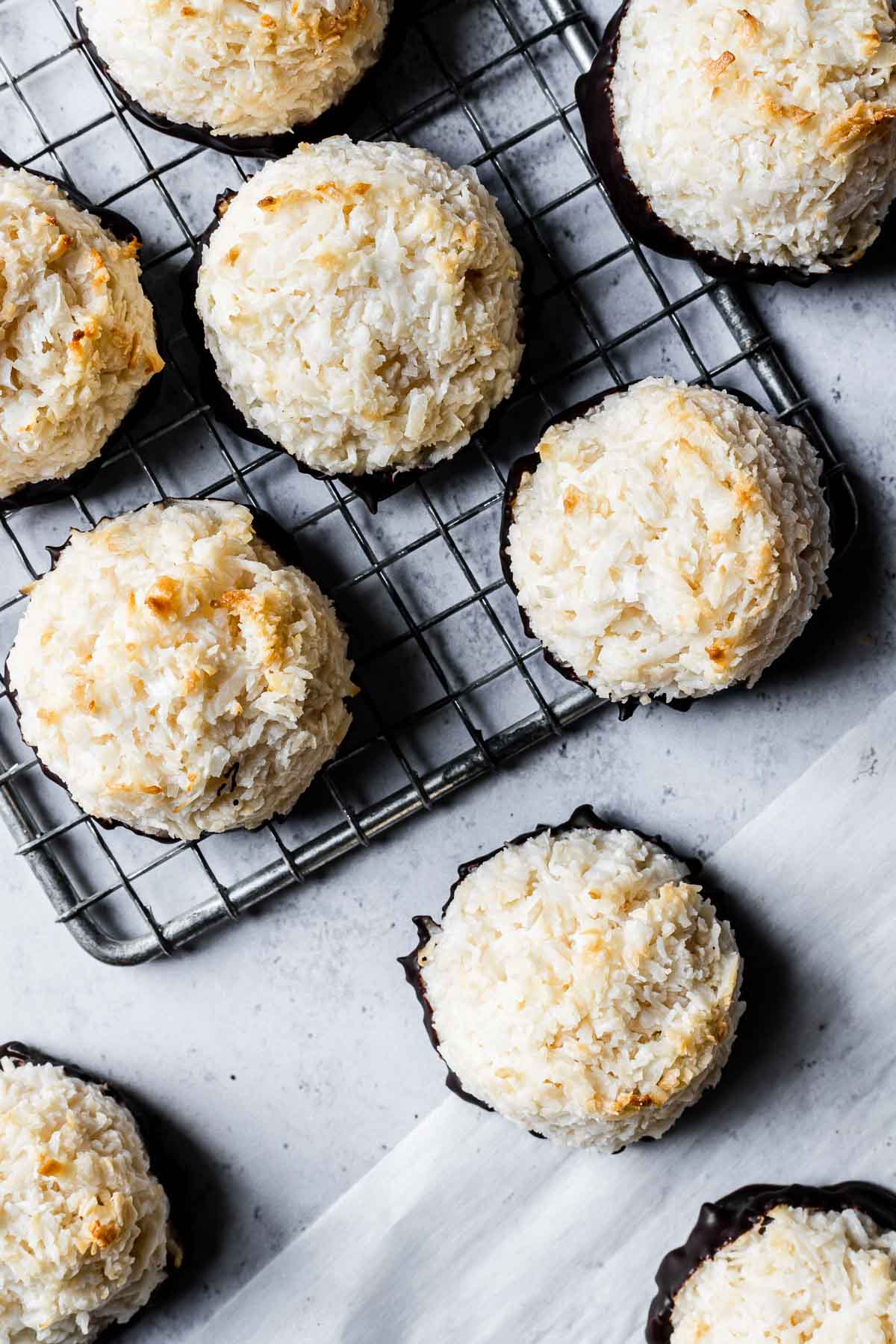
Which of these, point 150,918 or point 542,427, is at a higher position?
point 542,427

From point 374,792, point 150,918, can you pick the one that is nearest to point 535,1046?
point 374,792

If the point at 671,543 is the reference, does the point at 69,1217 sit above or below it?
below

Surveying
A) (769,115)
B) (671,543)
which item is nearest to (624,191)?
(769,115)

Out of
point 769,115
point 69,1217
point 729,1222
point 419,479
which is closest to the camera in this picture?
point 769,115

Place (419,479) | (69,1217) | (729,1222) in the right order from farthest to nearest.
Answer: (419,479) → (729,1222) → (69,1217)

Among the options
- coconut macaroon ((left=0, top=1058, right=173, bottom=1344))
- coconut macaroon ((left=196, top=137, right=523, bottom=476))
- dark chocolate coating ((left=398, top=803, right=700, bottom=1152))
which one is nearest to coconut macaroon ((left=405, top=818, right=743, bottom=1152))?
dark chocolate coating ((left=398, top=803, right=700, bottom=1152))

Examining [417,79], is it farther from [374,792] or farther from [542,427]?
[374,792]

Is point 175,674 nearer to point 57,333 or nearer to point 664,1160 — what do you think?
point 57,333
